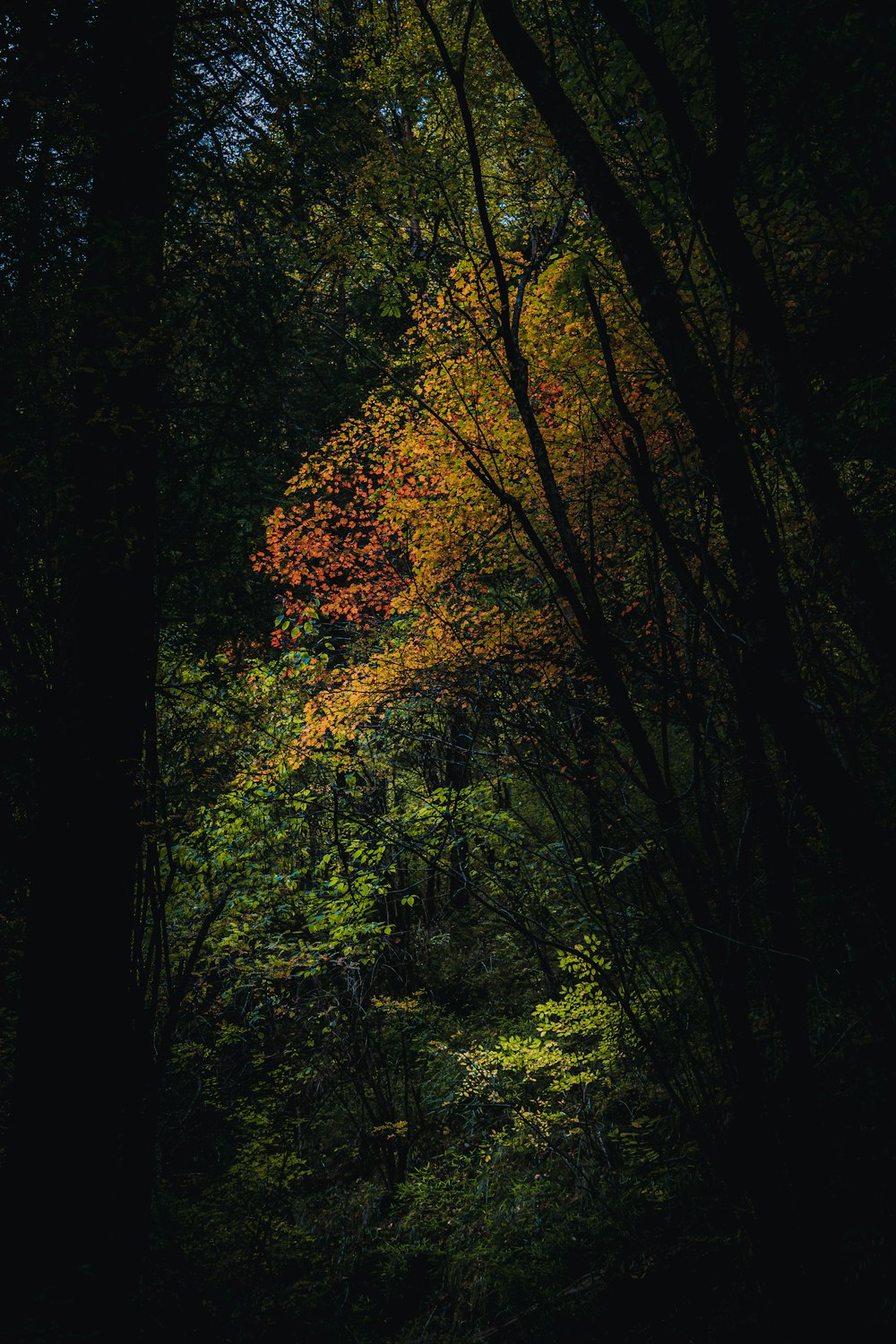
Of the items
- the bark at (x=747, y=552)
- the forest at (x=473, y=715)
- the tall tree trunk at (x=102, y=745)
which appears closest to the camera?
the bark at (x=747, y=552)

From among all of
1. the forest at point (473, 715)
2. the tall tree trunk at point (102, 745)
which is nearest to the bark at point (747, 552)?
the forest at point (473, 715)

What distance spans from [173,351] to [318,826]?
5.70m

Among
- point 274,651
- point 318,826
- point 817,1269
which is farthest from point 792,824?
point 274,651

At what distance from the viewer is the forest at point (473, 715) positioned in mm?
2111

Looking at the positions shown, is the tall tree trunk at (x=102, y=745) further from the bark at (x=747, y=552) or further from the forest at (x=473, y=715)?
the bark at (x=747, y=552)

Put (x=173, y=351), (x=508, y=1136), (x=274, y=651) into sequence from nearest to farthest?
(x=173, y=351) < (x=508, y=1136) < (x=274, y=651)

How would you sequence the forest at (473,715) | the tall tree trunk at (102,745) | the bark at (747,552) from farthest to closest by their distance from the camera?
1. the tall tree trunk at (102,745)
2. the forest at (473,715)
3. the bark at (747,552)

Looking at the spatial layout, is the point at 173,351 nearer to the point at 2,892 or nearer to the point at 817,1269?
the point at 2,892

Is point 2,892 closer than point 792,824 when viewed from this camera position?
No

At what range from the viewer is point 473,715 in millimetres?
4293

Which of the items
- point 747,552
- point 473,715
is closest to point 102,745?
point 473,715

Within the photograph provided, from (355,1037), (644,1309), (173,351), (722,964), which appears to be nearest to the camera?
(722,964)

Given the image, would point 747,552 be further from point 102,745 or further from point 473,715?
point 102,745

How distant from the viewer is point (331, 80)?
429 cm
